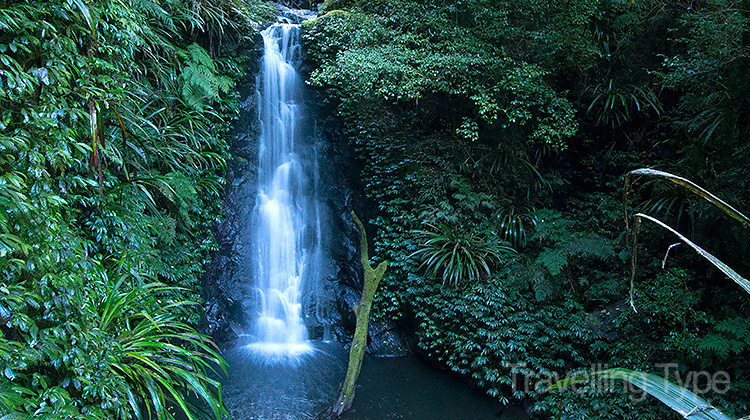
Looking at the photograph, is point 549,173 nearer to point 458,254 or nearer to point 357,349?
point 458,254

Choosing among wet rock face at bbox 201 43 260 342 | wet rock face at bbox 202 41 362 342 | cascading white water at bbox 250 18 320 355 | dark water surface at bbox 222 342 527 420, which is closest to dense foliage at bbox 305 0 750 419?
dark water surface at bbox 222 342 527 420

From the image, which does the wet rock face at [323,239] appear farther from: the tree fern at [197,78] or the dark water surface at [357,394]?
the tree fern at [197,78]

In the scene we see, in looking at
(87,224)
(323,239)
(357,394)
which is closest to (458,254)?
(357,394)

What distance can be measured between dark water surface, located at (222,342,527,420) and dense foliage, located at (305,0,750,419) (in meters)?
0.33

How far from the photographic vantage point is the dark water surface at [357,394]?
5059mm

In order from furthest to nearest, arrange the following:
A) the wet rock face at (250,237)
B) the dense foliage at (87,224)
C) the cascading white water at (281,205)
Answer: the cascading white water at (281,205) → the wet rock face at (250,237) → the dense foliage at (87,224)

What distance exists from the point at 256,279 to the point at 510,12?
20.1ft

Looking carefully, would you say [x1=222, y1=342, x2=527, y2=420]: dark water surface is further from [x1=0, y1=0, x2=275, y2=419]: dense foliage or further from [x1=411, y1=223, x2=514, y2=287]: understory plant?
[x1=411, y1=223, x2=514, y2=287]: understory plant

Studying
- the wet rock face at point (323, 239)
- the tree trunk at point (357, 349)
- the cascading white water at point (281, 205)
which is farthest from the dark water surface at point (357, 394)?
the cascading white water at point (281, 205)

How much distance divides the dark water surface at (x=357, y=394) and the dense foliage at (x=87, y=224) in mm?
687

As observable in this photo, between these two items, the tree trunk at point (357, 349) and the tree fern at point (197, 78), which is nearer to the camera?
the tree trunk at point (357, 349)

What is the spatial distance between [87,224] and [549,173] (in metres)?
6.70

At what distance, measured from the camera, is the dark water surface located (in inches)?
199

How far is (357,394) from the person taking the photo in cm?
546
